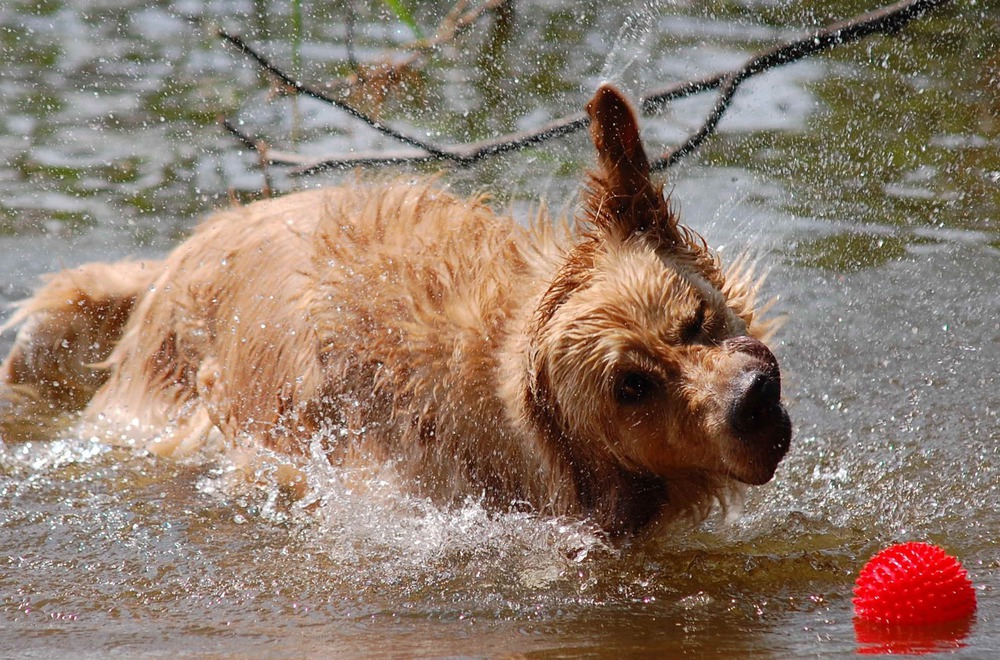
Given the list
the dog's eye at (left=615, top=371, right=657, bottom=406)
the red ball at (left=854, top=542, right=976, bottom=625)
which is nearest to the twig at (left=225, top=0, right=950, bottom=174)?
the dog's eye at (left=615, top=371, right=657, bottom=406)

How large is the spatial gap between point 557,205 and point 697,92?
1451 mm

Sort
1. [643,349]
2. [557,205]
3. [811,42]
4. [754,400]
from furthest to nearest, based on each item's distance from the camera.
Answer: [557,205] < [811,42] < [643,349] < [754,400]

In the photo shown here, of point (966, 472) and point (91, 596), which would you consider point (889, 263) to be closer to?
point (966, 472)

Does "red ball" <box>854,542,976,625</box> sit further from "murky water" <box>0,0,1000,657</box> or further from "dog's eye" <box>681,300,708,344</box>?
"dog's eye" <box>681,300,708,344</box>

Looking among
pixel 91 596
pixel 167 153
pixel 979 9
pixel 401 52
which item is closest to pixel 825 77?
pixel 979 9

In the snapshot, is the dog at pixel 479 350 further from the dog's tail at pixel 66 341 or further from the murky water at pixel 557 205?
the dog's tail at pixel 66 341

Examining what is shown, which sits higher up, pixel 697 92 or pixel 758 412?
pixel 697 92

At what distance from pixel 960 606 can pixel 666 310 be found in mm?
1329

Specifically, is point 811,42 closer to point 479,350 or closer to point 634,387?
point 479,350

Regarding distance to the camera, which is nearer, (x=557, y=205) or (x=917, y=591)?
(x=917, y=591)

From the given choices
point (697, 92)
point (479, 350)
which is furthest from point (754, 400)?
point (697, 92)

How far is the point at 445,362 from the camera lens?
186 inches

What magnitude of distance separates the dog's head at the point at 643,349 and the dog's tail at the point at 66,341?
3.02 metres

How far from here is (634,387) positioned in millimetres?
4191
